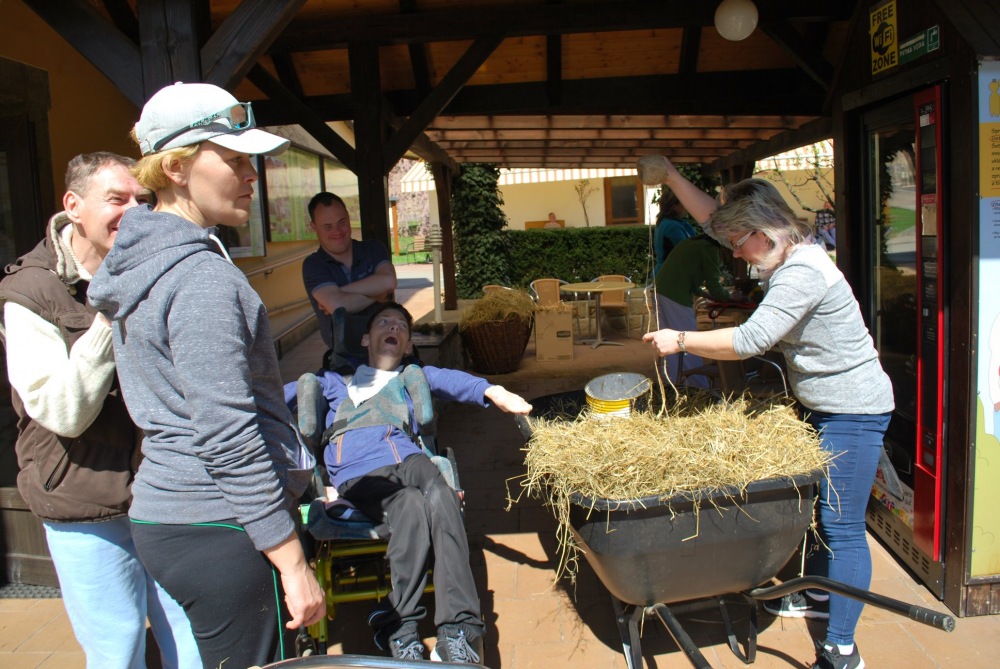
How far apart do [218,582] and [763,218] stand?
2021mm

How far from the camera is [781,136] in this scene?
759 cm

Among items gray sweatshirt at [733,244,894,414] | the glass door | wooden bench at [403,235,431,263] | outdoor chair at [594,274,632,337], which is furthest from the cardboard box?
wooden bench at [403,235,431,263]

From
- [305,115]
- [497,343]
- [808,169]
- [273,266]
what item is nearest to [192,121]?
[305,115]

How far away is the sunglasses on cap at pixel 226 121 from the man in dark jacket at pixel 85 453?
654mm

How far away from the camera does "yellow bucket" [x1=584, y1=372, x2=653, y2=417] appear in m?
2.71

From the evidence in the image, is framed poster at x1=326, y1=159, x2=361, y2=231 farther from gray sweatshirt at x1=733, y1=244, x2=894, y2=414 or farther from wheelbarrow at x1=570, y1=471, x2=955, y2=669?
wheelbarrow at x1=570, y1=471, x2=955, y2=669

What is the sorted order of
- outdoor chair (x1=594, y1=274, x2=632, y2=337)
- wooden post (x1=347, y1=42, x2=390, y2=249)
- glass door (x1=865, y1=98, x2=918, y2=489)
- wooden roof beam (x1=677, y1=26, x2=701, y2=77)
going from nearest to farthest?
glass door (x1=865, y1=98, x2=918, y2=489) → wooden post (x1=347, y1=42, x2=390, y2=249) → wooden roof beam (x1=677, y1=26, x2=701, y2=77) → outdoor chair (x1=594, y1=274, x2=632, y2=337)

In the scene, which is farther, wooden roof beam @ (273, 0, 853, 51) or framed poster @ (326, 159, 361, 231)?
framed poster @ (326, 159, 361, 231)

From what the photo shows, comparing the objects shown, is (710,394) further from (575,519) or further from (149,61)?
(149,61)

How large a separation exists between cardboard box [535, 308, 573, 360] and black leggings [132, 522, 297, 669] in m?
6.74

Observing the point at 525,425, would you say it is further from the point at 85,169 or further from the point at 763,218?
the point at 85,169

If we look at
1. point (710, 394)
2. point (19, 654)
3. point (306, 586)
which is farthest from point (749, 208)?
point (19, 654)

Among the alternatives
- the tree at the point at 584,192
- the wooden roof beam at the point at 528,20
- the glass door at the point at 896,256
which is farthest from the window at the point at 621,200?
the glass door at the point at 896,256

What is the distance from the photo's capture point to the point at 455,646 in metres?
2.46
